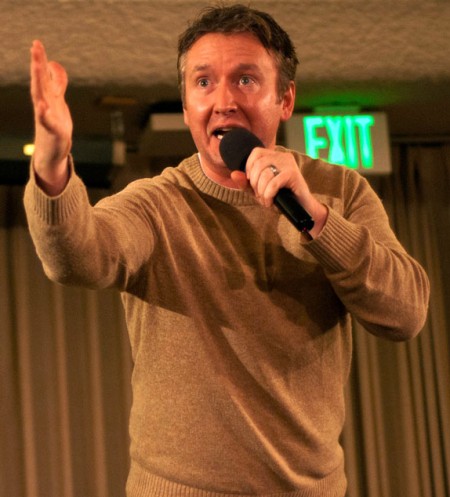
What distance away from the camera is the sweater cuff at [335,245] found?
3.82ft

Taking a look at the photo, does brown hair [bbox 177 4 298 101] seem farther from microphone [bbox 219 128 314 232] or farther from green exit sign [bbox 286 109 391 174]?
green exit sign [bbox 286 109 391 174]

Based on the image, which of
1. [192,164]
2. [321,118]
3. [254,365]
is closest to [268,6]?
[321,118]

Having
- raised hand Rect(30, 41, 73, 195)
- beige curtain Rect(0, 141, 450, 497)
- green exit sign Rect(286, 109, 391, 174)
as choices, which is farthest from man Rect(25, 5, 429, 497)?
beige curtain Rect(0, 141, 450, 497)

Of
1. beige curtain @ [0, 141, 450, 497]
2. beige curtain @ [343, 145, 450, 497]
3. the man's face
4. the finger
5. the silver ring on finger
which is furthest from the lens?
beige curtain @ [343, 145, 450, 497]

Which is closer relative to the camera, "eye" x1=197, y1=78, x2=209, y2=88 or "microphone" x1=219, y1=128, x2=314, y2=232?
"microphone" x1=219, y1=128, x2=314, y2=232

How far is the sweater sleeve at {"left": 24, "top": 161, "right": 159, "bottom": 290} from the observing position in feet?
3.33

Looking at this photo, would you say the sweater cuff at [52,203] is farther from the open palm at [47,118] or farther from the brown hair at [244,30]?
the brown hair at [244,30]

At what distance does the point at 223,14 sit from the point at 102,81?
173cm

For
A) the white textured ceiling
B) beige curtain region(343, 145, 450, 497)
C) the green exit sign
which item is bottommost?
beige curtain region(343, 145, 450, 497)

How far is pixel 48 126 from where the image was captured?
3.24 feet

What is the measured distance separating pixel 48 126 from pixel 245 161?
302 mm

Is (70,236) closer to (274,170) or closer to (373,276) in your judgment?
(274,170)

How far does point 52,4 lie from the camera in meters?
2.96

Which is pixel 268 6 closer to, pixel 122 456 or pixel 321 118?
pixel 321 118
